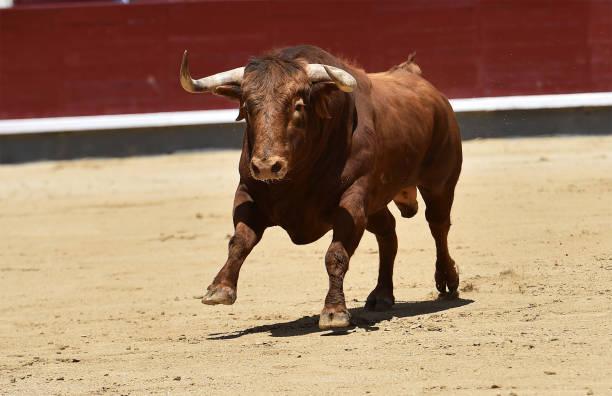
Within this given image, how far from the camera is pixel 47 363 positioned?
5.20m

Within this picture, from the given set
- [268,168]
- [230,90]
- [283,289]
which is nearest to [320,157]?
[230,90]

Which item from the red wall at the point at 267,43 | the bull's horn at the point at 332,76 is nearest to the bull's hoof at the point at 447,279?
the bull's horn at the point at 332,76

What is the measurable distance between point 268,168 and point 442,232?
1.79 m

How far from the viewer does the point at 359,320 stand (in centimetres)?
565

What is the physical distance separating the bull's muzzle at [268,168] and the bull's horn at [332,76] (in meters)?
0.54

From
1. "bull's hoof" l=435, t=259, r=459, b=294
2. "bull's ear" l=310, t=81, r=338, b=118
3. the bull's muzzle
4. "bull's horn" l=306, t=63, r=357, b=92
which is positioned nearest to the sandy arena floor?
"bull's hoof" l=435, t=259, r=459, b=294

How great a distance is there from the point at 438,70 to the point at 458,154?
6.11m

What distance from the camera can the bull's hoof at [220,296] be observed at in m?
5.29

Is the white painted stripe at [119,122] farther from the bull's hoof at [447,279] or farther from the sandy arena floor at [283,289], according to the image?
the bull's hoof at [447,279]

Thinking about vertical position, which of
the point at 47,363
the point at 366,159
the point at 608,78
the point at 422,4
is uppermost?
the point at 422,4

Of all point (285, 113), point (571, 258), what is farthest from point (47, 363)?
point (571, 258)

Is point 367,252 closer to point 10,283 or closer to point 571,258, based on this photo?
point 571,258

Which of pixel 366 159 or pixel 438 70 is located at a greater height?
pixel 438 70

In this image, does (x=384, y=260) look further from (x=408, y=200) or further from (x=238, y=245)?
(x=238, y=245)
